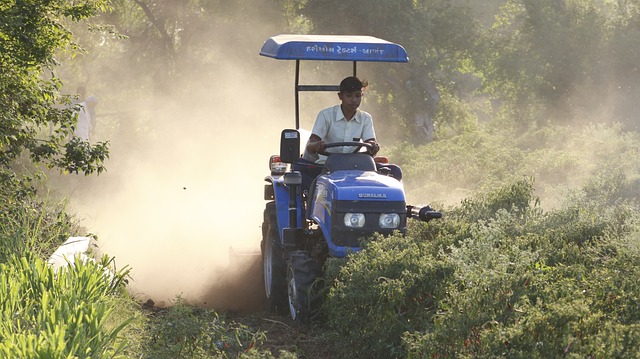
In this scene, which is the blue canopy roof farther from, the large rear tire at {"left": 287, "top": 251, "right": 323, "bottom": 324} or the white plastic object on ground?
the white plastic object on ground

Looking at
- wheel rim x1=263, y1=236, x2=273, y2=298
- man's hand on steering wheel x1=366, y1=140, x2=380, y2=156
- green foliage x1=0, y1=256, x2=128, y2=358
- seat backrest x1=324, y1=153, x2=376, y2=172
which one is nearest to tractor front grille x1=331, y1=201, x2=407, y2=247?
seat backrest x1=324, y1=153, x2=376, y2=172

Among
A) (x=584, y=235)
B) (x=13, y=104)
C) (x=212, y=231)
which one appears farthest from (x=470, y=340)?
(x=212, y=231)

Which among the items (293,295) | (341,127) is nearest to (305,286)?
(293,295)

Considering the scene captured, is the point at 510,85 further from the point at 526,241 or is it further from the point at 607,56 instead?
the point at 526,241

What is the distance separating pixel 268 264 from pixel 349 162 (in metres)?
1.75

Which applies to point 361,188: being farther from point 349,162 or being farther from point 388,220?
point 349,162

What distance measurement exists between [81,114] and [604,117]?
17.6 meters

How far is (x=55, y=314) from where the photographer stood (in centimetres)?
648

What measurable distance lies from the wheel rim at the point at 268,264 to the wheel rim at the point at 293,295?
68 centimetres

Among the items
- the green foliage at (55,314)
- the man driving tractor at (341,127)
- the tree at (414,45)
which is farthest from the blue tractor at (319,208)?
the tree at (414,45)

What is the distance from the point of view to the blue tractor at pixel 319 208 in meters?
8.66

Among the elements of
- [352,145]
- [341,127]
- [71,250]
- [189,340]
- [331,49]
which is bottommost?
[189,340]

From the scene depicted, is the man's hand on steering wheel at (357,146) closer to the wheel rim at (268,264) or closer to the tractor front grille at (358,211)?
the tractor front grille at (358,211)

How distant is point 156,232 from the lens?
1705 centimetres
